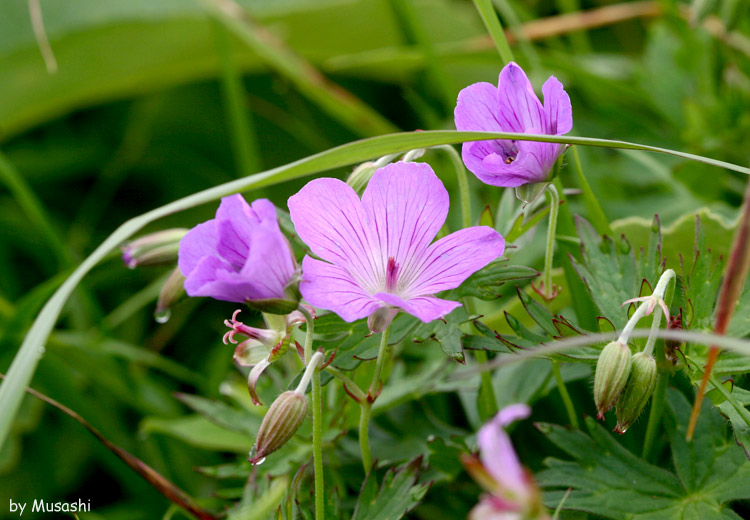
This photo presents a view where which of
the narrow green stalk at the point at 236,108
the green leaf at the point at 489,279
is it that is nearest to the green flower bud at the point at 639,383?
the green leaf at the point at 489,279

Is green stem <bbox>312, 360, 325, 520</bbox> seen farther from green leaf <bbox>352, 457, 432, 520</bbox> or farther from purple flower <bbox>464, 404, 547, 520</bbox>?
purple flower <bbox>464, 404, 547, 520</bbox>

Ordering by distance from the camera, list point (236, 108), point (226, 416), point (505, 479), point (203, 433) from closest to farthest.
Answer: point (505, 479), point (226, 416), point (203, 433), point (236, 108)

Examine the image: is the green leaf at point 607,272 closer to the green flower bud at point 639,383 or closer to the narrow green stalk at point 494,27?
the green flower bud at point 639,383

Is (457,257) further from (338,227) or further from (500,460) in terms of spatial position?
(500,460)

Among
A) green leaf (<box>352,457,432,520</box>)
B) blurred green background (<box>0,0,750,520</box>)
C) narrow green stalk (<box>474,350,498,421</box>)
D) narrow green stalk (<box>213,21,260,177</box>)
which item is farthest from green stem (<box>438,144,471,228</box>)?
narrow green stalk (<box>213,21,260,177</box>)

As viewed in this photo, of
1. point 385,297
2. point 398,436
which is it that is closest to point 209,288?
point 385,297

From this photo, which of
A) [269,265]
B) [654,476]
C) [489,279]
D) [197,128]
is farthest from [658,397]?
[197,128]
